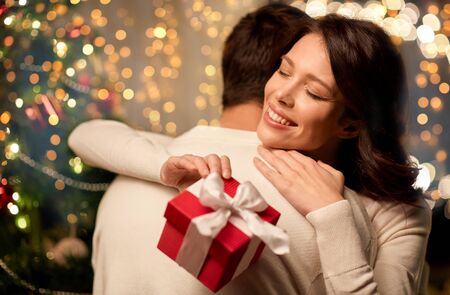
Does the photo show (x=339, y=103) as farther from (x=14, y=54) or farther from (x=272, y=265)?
(x=14, y=54)

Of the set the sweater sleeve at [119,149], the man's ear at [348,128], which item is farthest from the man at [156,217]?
the man's ear at [348,128]

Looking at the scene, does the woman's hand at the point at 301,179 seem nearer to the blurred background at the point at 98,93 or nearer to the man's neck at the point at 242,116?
the man's neck at the point at 242,116

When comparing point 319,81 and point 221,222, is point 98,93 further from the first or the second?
point 221,222

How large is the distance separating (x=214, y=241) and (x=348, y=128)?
59 centimetres

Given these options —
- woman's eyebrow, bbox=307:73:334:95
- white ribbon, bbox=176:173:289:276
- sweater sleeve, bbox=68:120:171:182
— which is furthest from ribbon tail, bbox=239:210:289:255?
woman's eyebrow, bbox=307:73:334:95

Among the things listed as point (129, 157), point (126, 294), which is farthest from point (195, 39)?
point (126, 294)

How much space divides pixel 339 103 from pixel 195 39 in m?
1.01

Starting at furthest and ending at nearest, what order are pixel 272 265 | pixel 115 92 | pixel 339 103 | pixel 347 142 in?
pixel 115 92
pixel 347 142
pixel 339 103
pixel 272 265

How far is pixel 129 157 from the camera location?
134 cm

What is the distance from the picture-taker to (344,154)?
1526 millimetres

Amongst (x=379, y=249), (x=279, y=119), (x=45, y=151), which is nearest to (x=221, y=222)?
(x=279, y=119)

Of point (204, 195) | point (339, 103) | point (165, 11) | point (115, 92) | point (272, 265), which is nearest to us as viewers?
point (204, 195)

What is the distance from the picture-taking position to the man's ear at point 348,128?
A: 1401 millimetres

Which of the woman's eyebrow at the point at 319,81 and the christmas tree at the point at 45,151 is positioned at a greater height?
the woman's eyebrow at the point at 319,81
